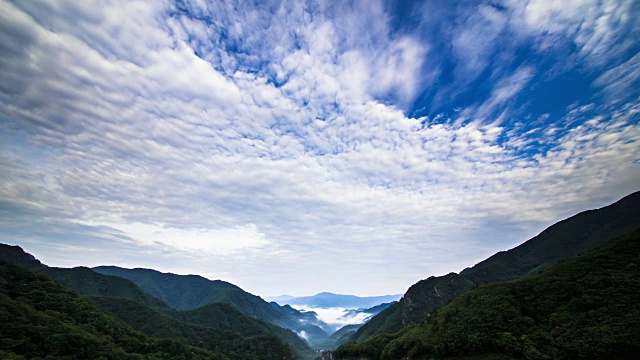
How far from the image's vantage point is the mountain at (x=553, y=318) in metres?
65.6

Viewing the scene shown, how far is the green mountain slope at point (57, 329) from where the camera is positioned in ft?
297

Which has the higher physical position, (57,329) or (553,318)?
(553,318)

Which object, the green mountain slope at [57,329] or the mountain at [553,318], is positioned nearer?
the mountain at [553,318]

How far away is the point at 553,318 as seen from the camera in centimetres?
8006

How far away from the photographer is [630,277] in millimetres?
77875

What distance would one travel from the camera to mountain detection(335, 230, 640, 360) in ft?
215

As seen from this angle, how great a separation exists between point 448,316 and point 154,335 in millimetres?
177403

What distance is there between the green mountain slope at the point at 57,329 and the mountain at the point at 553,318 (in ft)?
336

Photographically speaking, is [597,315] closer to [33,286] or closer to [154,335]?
[33,286]

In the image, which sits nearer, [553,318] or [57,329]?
[553,318]

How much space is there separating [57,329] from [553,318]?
149 metres

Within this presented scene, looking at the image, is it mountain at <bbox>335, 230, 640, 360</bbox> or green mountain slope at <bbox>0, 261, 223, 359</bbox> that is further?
green mountain slope at <bbox>0, 261, 223, 359</bbox>

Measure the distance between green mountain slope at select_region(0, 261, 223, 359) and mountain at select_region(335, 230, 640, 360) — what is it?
10227 centimetres

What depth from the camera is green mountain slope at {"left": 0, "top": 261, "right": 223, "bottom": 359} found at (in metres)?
90.6
